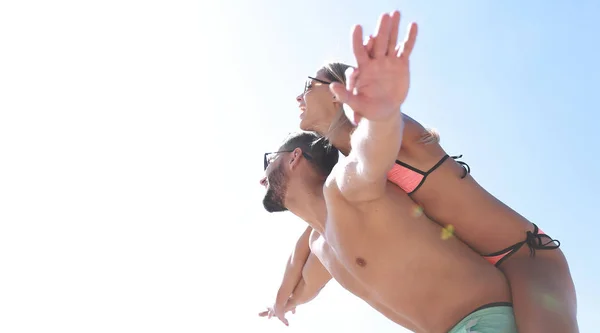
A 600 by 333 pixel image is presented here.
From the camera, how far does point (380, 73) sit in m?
2.69

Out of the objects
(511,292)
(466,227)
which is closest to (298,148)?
(466,227)

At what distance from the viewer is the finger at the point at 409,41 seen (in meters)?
2.64

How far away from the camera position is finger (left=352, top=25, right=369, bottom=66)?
8.71 ft

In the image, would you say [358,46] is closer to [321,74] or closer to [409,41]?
[409,41]

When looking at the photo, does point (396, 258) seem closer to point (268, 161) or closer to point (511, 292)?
point (511, 292)

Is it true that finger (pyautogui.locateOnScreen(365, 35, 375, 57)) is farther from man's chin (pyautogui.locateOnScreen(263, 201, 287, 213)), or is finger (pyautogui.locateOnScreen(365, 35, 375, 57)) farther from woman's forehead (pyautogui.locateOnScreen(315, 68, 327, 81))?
man's chin (pyautogui.locateOnScreen(263, 201, 287, 213))

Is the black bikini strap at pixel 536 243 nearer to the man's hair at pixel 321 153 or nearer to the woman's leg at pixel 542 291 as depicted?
the woman's leg at pixel 542 291

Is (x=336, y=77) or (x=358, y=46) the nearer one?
(x=358, y=46)

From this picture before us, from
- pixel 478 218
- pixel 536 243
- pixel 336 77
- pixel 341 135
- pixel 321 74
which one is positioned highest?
pixel 321 74

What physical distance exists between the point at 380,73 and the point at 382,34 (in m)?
0.18

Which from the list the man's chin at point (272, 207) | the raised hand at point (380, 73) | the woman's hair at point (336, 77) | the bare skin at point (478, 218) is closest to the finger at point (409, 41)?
the raised hand at point (380, 73)

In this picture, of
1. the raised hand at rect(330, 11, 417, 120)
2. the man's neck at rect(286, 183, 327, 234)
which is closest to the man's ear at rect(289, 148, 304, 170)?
the man's neck at rect(286, 183, 327, 234)

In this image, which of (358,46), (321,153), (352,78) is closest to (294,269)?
(321,153)

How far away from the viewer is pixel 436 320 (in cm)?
412
